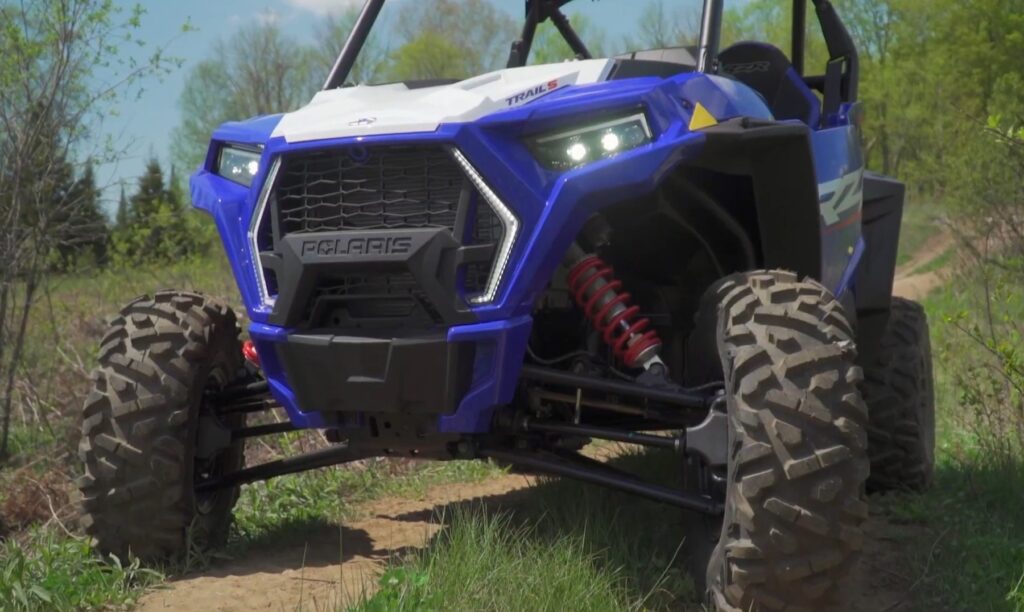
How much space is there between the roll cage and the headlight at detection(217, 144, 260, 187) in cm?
66

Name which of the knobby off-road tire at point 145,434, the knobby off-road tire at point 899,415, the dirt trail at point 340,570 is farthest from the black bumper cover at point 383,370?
the knobby off-road tire at point 899,415

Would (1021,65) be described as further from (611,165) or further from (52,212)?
(611,165)

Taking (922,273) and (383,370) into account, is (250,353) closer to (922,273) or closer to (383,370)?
(383,370)

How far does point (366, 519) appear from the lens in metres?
5.19

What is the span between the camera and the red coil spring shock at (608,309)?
3672 mm

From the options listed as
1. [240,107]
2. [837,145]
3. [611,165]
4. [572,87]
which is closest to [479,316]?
[611,165]

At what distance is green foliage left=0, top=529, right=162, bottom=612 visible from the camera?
11.8ft

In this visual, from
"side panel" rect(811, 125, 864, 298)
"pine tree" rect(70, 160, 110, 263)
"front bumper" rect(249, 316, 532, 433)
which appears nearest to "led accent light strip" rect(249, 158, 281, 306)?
"front bumper" rect(249, 316, 532, 433)

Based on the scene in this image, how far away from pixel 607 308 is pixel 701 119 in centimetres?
65

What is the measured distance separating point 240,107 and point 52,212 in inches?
619

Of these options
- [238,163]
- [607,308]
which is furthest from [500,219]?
[238,163]

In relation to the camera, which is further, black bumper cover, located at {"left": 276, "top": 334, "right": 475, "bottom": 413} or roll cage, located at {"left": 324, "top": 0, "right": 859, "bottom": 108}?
roll cage, located at {"left": 324, "top": 0, "right": 859, "bottom": 108}

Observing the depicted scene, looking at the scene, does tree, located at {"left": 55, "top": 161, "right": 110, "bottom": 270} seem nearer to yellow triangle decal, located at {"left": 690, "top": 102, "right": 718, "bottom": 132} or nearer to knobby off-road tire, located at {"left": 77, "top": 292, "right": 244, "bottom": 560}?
knobby off-road tire, located at {"left": 77, "top": 292, "right": 244, "bottom": 560}

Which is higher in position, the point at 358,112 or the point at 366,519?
the point at 358,112
